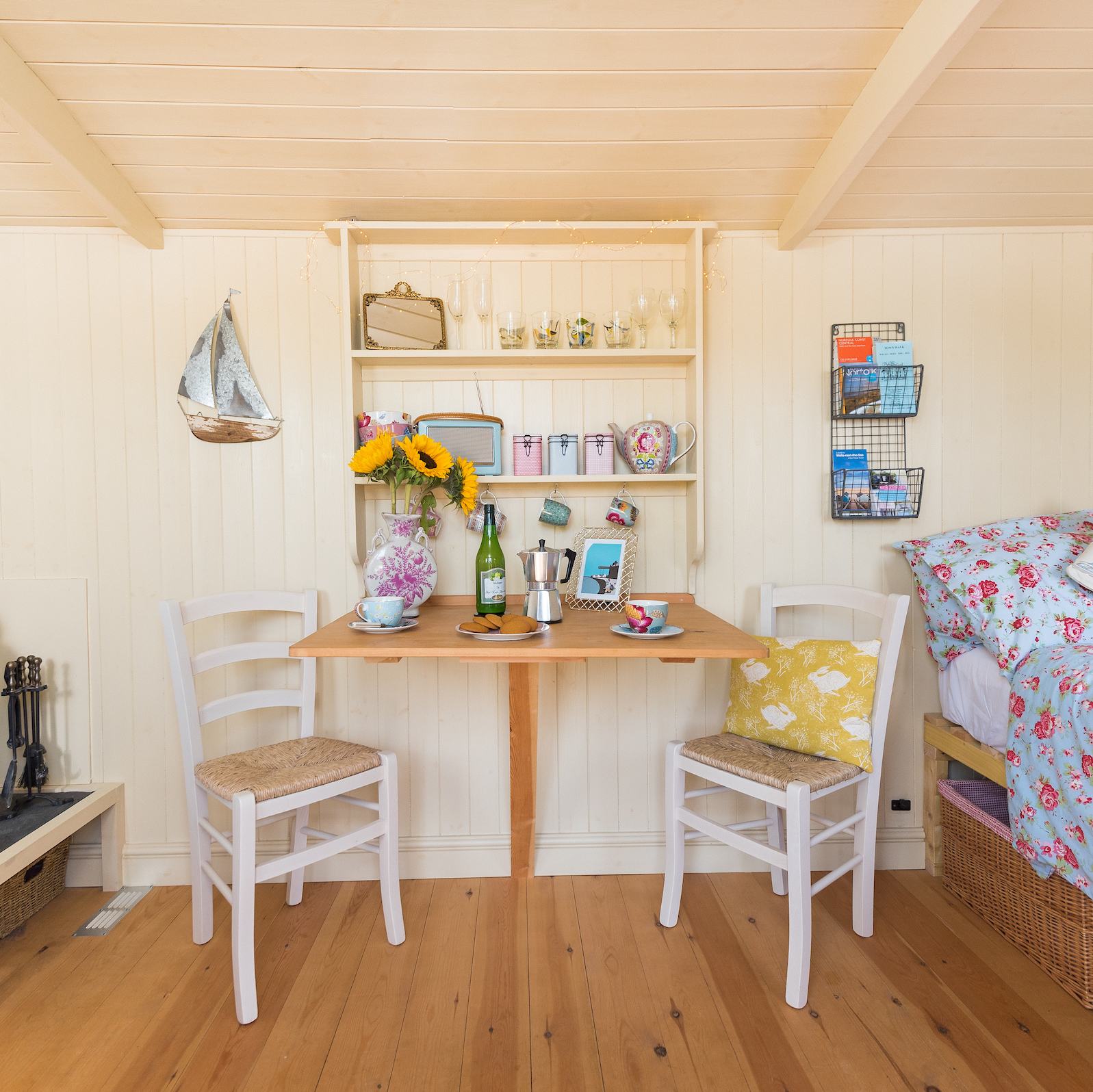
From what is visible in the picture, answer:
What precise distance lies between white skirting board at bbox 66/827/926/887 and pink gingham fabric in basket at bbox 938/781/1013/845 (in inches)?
9.7

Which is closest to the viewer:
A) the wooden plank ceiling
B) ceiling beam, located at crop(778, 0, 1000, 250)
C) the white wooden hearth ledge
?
ceiling beam, located at crop(778, 0, 1000, 250)

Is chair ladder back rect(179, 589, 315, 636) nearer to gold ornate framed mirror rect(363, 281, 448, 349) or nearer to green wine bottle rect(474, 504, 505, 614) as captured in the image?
green wine bottle rect(474, 504, 505, 614)

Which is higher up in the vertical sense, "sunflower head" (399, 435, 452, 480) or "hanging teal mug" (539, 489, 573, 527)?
"sunflower head" (399, 435, 452, 480)

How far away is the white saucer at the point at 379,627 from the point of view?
1858 mm

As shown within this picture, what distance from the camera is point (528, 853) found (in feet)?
7.29

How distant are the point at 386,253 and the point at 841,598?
72.0 inches

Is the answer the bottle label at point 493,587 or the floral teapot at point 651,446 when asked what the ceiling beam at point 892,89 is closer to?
the floral teapot at point 651,446

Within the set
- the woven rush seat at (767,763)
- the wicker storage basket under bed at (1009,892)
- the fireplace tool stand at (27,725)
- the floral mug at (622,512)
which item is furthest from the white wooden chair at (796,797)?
the fireplace tool stand at (27,725)

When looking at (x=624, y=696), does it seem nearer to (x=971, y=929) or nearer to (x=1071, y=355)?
(x=971, y=929)

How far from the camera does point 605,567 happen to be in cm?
219

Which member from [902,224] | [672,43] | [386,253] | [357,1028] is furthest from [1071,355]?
[357,1028]

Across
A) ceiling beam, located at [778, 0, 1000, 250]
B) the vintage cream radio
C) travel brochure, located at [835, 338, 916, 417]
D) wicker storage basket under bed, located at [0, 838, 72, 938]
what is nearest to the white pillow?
travel brochure, located at [835, 338, 916, 417]

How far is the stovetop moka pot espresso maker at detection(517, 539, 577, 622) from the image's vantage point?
6.48 ft

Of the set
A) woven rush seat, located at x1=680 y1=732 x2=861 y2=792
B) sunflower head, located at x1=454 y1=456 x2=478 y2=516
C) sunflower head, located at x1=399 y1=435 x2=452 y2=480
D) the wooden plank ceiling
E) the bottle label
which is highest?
the wooden plank ceiling
